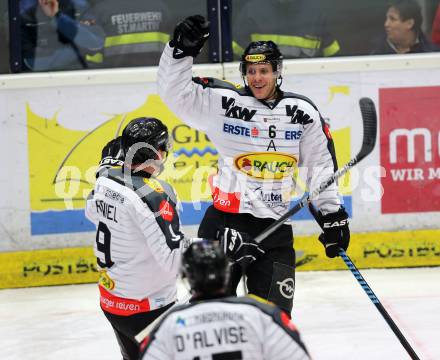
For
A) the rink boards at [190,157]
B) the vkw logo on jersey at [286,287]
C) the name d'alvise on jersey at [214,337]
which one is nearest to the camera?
the name d'alvise on jersey at [214,337]

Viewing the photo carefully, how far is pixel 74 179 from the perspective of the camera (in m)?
6.42

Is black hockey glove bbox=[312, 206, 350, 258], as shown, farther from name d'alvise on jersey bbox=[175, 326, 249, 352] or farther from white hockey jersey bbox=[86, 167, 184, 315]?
name d'alvise on jersey bbox=[175, 326, 249, 352]

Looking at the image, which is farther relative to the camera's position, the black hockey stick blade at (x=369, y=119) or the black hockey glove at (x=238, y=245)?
the black hockey stick blade at (x=369, y=119)

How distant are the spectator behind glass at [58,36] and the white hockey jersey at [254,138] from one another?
99.1 inches

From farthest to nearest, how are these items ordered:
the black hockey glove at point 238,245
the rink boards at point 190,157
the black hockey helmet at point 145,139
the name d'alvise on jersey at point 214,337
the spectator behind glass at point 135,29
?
1. the spectator behind glass at point 135,29
2. the rink boards at point 190,157
3. the black hockey glove at point 238,245
4. the black hockey helmet at point 145,139
5. the name d'alvise on jersey at point 214,337

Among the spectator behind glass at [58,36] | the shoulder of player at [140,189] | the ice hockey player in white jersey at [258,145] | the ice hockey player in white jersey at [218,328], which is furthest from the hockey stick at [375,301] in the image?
the spectator behind glass at [58,36]

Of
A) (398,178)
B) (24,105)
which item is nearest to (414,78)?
(398,178)

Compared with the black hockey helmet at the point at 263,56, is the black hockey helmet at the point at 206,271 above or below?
below

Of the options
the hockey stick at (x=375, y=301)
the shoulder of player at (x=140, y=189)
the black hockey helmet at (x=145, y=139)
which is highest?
the black hockey helmet at (x=145, y=139)

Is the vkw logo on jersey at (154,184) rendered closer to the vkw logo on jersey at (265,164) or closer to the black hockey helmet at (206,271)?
the vkw logo on jersey at (265,164)

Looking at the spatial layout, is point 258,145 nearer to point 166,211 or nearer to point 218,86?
point 218,86

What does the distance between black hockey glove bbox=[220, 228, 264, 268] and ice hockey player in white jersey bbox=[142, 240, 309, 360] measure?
1.24 meters

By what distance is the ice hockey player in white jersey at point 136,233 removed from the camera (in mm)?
3408

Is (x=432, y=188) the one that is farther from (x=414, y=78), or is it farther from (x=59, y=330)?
(x=59, y=330)
